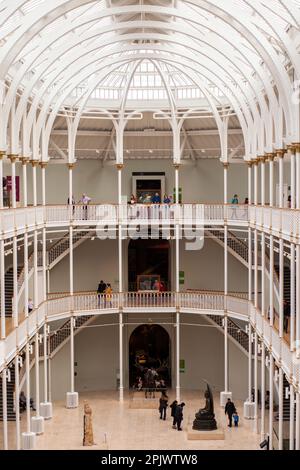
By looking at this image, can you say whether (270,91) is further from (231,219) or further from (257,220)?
(231,219)

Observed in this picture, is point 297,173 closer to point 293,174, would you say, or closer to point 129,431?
point 293,174

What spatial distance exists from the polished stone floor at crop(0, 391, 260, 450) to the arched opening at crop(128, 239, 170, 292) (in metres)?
7.92

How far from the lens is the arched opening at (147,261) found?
4703 centimetres

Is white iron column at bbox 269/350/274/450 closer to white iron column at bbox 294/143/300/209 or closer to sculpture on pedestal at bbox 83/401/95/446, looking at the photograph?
sculpture on pedestal at bbox 83/401/95/446

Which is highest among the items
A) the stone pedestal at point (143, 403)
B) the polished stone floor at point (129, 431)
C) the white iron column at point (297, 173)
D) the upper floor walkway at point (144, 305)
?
the white iron column at point (297, 173)

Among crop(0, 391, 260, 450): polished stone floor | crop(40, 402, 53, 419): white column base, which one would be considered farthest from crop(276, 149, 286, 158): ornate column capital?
crop(40, 402, 53, 419): white column base

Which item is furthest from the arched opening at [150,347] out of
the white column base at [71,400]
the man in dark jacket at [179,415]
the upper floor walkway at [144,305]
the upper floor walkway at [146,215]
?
the man in dark jacket at [179,415]

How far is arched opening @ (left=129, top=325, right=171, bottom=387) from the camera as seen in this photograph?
1833 inches

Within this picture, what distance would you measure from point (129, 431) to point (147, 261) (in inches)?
518

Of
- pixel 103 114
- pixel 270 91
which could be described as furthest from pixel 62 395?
pixel 270 91

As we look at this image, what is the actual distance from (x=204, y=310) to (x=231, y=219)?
15.2 ft

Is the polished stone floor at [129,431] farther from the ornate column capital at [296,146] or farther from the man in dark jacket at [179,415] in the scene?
the ornate column capital at [296,146]

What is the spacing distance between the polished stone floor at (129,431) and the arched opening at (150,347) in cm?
503

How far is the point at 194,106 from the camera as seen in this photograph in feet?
140
